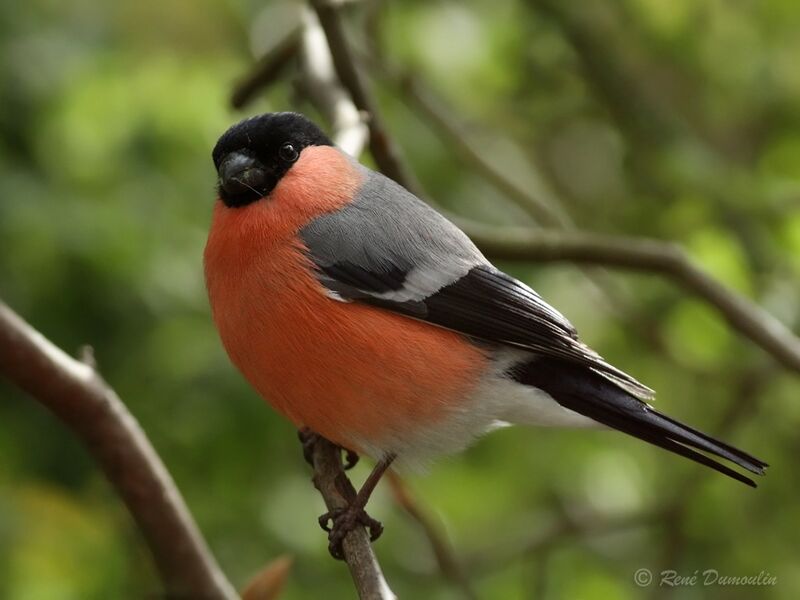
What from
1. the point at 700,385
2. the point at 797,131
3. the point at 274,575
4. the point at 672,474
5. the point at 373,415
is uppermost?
the point at 797,131

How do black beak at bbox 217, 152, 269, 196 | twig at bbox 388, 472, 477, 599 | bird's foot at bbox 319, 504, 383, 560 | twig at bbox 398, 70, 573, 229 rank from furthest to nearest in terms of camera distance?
twig at bbox 398, 70, 573, 229, twig at bbox 388, 472, 477, 599, black beak at bbox 217, 152, 269, 196, bird's foot at bbox 319, 504, 383, 560

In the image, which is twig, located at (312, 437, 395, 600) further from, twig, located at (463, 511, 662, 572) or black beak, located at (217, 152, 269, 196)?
twig, located at (463, 511, 662, 572)

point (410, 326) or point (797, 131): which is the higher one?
point (797, 131)

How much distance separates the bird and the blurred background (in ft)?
2.74

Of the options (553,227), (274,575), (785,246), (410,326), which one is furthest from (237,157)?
(785,246)

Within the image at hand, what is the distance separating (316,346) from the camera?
299 centimetres

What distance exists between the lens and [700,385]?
5152 mm

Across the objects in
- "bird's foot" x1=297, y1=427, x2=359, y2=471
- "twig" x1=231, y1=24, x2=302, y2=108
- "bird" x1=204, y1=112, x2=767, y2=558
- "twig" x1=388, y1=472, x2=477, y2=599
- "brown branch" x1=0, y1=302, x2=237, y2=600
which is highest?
"twig" x1=231, y1=24, x2=302, y2=108

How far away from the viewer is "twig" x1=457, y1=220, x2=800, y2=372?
147 inches

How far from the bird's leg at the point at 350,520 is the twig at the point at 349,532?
0.08 ft

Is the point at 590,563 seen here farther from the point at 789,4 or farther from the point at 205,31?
the point at 205,31

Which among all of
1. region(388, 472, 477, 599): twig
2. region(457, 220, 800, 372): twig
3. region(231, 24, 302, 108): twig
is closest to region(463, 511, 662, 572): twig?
region(388, 472, 477, 599): twig

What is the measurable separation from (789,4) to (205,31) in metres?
3.26

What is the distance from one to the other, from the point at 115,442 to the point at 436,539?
4.47ft
